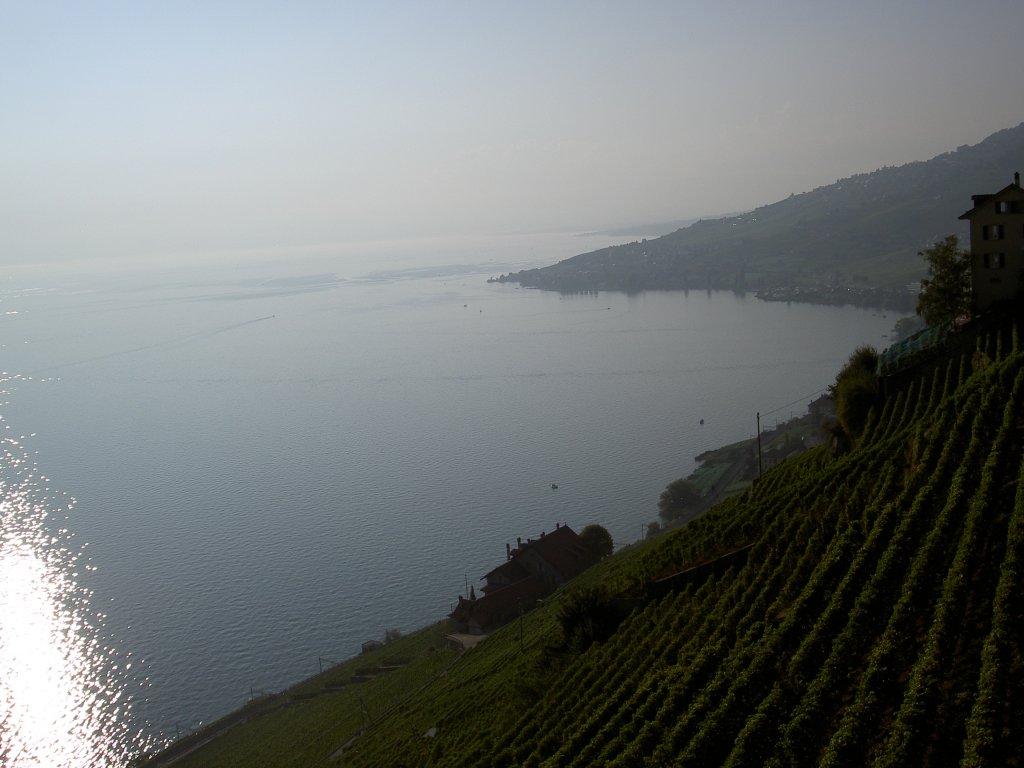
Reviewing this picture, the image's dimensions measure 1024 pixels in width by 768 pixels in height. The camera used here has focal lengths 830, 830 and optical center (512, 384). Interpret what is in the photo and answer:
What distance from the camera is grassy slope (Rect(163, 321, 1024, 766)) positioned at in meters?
8.40

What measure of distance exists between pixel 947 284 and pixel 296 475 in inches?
1577

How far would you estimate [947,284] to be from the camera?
826 inches

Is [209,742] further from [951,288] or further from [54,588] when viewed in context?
[951,288]

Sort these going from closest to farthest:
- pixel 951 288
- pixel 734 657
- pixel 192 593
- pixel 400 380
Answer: pixel 734 657, pixel 951 288, pixel 192 593, pixel 400 380

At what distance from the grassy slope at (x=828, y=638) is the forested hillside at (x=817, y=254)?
10887 cm

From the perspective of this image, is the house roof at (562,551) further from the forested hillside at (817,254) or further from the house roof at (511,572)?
the forested hillside at (817,254)

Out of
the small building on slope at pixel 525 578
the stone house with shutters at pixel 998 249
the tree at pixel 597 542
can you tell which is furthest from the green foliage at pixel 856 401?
the tree at pixel 597 542

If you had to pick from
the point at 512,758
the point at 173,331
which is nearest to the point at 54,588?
the point at 512,758

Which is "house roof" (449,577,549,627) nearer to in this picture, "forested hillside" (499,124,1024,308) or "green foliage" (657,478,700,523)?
"green foliage" (657,478,700,523)

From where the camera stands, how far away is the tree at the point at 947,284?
2072 cm

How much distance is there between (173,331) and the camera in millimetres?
115812

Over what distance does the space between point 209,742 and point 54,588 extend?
17424mm

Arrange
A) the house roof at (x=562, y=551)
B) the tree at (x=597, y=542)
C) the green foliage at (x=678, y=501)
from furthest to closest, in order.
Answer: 1. the green foliage at (x=678, y=501)
2. the tree at (x=597, y=542)
3. the house roof at (x=562, y=551)

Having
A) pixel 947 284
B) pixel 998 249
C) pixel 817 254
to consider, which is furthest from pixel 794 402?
pixel 817 254
